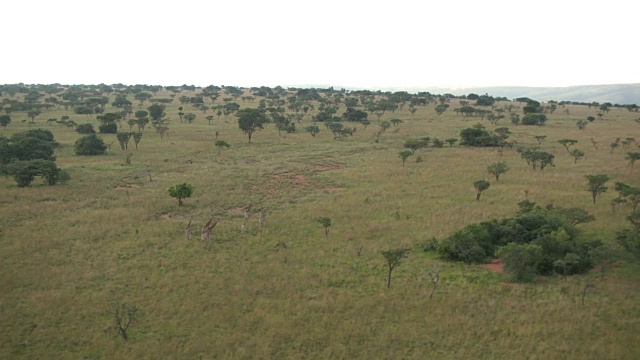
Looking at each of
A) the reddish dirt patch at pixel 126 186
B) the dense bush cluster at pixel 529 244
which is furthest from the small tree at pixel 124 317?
the reddish dirt patch at pixel 126 186

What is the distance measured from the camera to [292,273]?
2305 centimetres

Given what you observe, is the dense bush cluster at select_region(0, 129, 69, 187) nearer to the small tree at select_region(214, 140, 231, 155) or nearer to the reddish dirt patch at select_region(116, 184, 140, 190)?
the reddish dirt patch at select_region(116, 184, 140, 190)

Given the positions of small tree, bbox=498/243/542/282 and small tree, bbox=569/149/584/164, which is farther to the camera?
small tree, bbox=569/149/584/164

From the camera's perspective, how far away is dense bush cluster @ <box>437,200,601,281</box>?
2202 cm

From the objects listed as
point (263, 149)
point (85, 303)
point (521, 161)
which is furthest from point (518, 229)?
point (263, 149)

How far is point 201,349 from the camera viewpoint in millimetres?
16812

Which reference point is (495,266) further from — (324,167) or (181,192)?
(324,167)

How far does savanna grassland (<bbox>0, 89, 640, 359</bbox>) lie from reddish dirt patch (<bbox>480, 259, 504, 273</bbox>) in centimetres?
80

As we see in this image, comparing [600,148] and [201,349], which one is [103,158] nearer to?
[201,349]

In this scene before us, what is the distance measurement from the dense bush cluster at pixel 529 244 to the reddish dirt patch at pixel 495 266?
0.37 m

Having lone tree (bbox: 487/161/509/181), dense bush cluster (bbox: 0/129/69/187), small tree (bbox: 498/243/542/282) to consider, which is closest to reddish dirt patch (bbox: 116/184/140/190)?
dense bush cluster (bbox: 0/129/69/187)

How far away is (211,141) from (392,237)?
4552cm

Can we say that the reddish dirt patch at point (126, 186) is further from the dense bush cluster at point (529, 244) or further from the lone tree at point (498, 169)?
the lone tree at point (498, 169)

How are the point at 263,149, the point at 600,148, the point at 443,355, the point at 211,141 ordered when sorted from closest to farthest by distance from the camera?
the point at 443,355 → the point at 600,148 → the point at 263,149 → the point at 211,141
